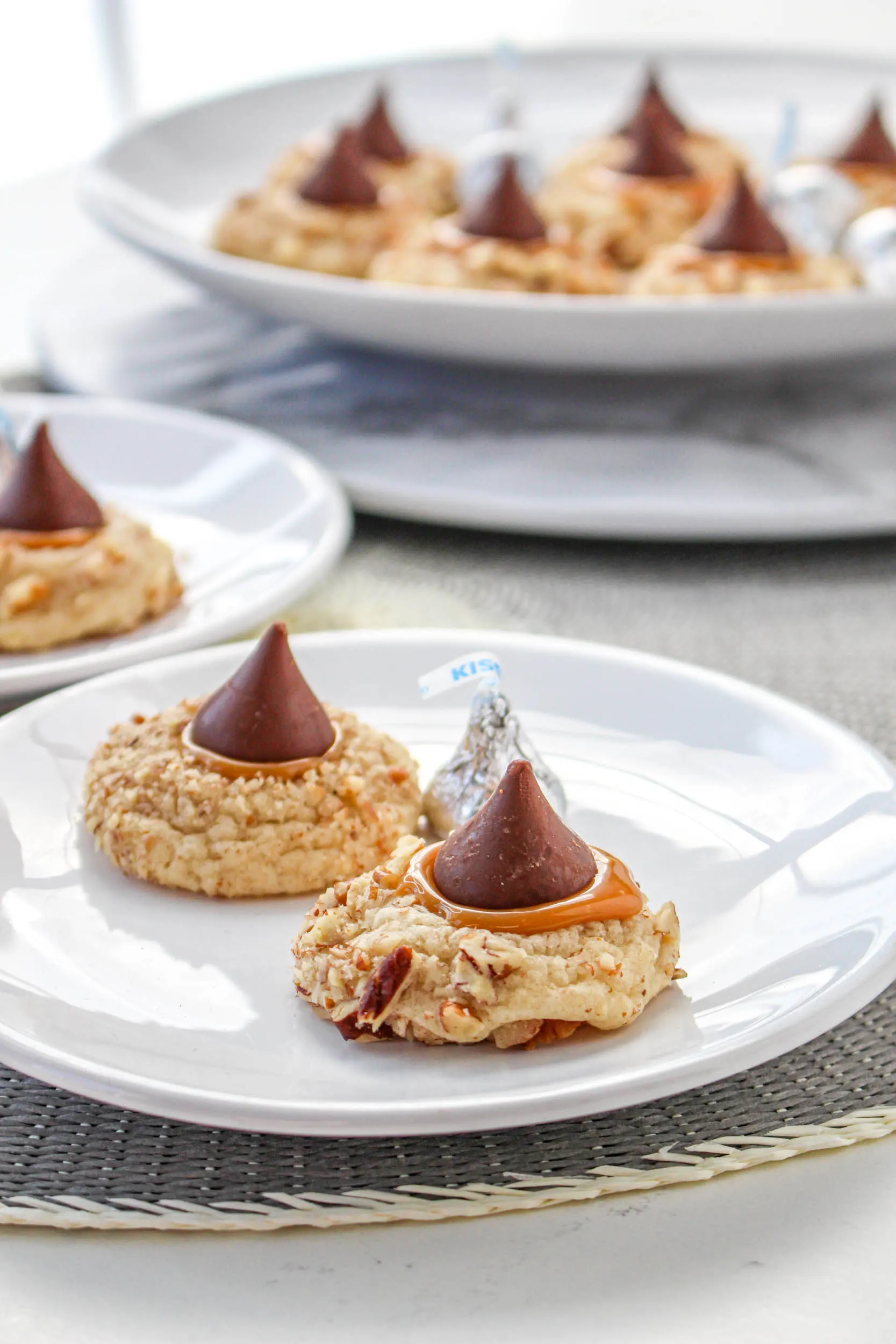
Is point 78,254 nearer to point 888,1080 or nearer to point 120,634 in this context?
point 120,634

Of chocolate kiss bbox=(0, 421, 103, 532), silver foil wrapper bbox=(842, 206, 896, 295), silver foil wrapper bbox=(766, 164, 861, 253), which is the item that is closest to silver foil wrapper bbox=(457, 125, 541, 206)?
silver foil wrapper bbox=(766, 164, 861, 253)

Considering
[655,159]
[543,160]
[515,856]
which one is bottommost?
[543,160]

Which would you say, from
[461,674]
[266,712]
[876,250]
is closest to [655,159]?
[876,250]

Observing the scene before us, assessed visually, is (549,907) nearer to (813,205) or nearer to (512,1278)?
(512,1278)

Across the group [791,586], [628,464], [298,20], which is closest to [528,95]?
[628,464]

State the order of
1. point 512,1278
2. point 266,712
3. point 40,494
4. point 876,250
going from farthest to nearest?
1. point 876,250
2. point 40,494
3. point 266,712
4. point 512,1278

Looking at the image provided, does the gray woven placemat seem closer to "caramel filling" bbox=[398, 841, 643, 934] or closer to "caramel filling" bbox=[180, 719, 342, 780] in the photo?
"caramel filling" bbox=[398, 841, 643, 934]
